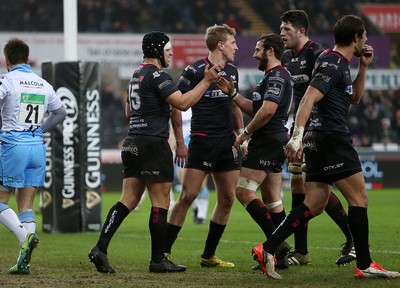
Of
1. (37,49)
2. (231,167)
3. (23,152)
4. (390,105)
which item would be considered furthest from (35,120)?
(390,105)

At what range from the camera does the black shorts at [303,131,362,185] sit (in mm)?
8430

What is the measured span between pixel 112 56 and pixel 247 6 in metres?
8.23

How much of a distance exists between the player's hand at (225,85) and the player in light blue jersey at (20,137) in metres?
1.85

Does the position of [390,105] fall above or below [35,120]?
above

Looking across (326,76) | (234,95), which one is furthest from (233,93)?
(326,76)

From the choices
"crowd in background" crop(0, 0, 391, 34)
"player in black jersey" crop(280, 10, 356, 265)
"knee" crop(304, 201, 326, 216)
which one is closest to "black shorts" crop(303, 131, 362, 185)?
"knee" crop(304, 201, 326, 216)

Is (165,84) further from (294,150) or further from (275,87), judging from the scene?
(294,150)

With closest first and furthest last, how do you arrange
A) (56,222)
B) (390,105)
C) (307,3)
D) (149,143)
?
1. (149,143)
2. (56,222)
3. (390,105)
4. (307,3)

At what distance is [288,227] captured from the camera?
8.55 meters

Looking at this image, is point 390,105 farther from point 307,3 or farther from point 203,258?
point 203,258

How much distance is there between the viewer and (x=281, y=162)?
9805 millimetres

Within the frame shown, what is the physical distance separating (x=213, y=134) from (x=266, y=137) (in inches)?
21.1

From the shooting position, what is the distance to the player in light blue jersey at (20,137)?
377 inches

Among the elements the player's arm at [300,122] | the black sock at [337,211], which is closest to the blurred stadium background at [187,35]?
the black sock at [337,211]
